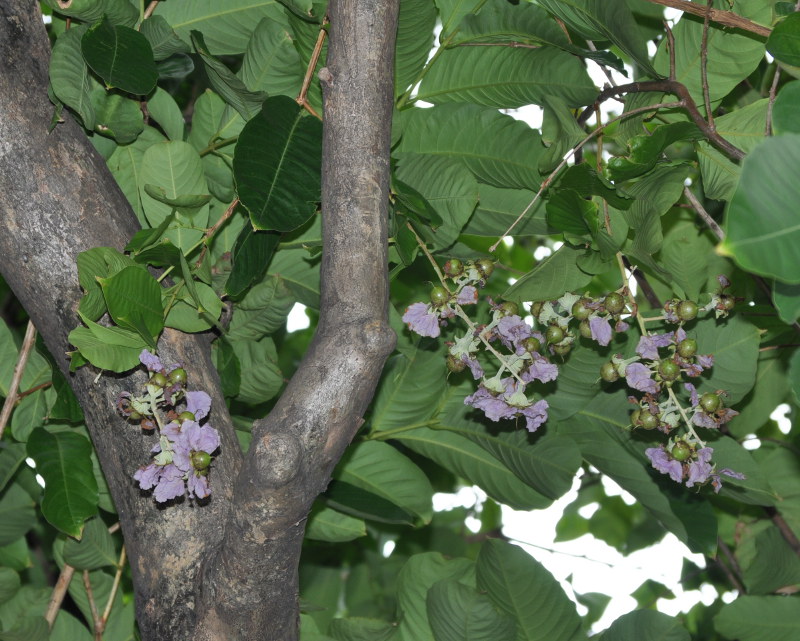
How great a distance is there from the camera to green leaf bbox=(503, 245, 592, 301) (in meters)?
1.00

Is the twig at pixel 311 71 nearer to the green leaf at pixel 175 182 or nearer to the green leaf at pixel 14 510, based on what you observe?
the green leaf at pixel 175 182

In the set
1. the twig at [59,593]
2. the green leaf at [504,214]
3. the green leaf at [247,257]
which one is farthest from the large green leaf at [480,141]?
the twig at [59,593]

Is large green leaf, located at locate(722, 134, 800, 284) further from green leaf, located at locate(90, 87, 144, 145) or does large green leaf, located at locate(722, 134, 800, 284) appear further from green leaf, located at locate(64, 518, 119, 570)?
green leaf, located at locate(64, 518, 119, 570)

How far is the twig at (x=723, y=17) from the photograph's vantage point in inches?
37.5

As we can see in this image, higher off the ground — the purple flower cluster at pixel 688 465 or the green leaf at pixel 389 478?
the purple flower cluster at pixel 688 465

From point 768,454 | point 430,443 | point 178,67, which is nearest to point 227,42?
point 178,67

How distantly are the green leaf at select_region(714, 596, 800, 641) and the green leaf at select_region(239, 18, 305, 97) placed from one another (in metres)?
0.97

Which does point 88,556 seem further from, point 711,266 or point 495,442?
point 711,266

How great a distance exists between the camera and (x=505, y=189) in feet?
3.67

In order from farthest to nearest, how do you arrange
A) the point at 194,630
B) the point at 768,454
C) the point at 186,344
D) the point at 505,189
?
1. the point at 768,454
2. the point at 505,189
3. the point at 186,344
4. the point at 194,630

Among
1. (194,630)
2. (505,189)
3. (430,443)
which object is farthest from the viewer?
(430,443)

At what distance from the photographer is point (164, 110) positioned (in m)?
1.14

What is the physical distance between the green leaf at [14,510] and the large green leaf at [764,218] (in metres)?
1.13

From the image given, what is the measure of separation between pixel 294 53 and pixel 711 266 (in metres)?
0.63
